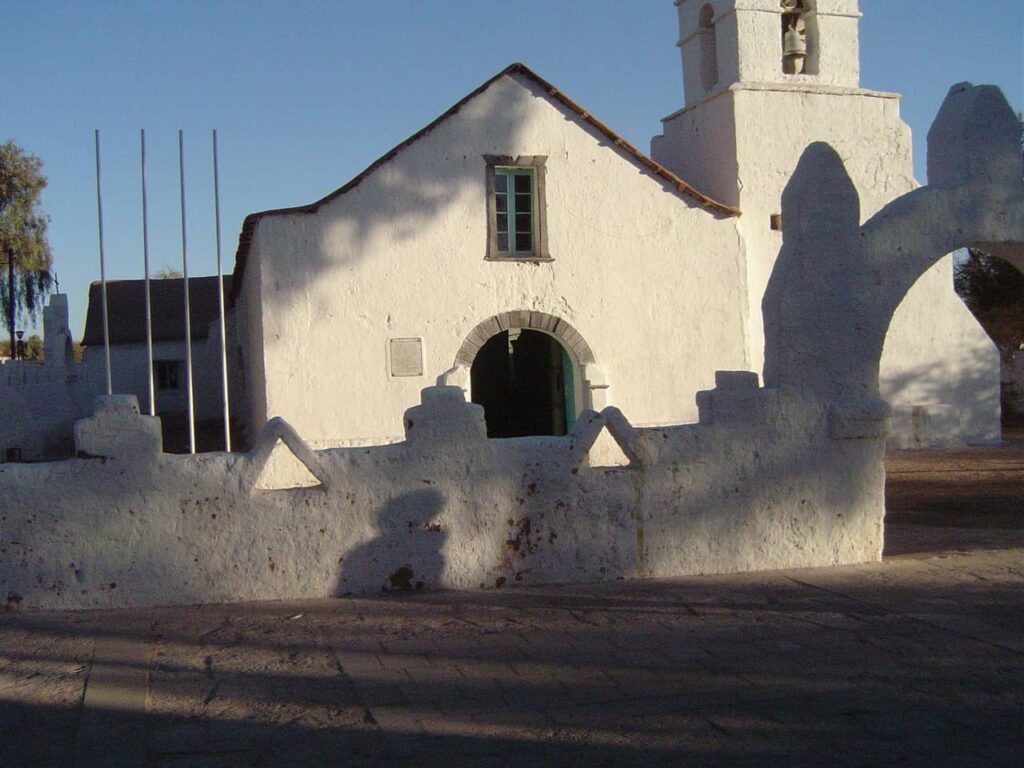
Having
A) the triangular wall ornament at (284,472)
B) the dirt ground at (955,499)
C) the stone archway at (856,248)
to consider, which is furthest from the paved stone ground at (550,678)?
the triangular wall ornament at (284,472)

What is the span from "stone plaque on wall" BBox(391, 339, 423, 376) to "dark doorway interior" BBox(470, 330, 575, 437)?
10.4 feet

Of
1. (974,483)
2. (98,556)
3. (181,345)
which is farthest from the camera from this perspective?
(181,345)

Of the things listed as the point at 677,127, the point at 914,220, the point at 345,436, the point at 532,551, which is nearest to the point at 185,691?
the point at 532,551

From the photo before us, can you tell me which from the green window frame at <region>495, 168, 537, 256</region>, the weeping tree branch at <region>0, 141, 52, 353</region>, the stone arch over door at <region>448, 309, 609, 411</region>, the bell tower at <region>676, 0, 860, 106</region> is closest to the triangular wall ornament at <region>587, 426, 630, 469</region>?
the stone arch over door at <region>448, 309, 609, 411</region>

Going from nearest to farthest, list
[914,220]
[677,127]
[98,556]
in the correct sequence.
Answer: [98,556] < [914,220] < [677,127]

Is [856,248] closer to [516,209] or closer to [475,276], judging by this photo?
[475,276]

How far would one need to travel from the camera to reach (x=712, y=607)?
621cm

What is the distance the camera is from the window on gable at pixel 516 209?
15.3 m

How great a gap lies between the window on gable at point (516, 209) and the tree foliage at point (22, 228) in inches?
894

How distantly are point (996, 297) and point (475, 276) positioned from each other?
1615 cm

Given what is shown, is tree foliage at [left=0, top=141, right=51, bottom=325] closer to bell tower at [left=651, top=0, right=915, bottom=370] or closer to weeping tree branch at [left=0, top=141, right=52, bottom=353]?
weeping tree branch at [left=0, top=141, right=52, bottom=353]

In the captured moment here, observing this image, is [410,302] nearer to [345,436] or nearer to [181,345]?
[345,436]

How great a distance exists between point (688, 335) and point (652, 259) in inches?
47.2

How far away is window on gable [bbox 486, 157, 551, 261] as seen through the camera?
50.3 feet
